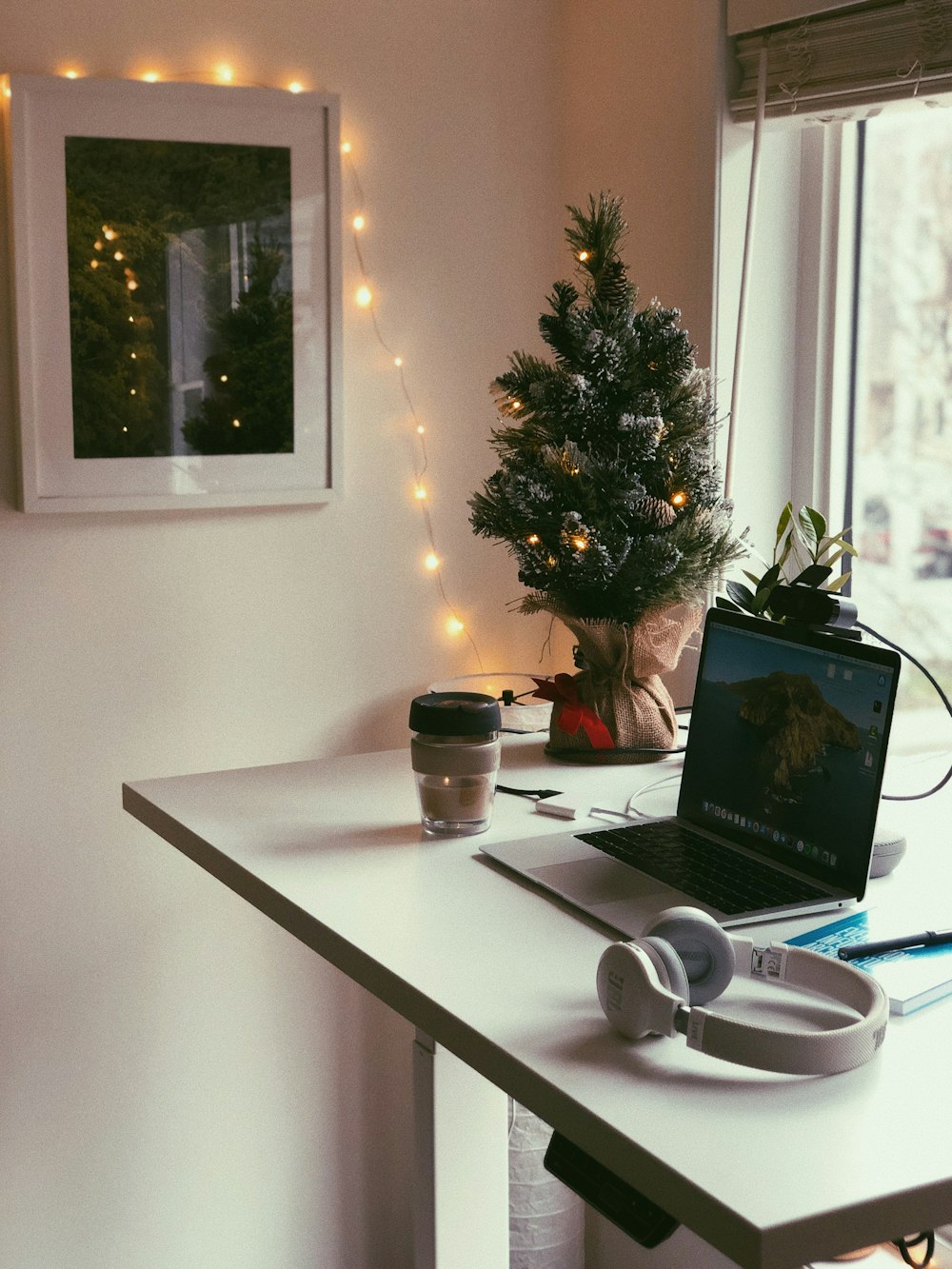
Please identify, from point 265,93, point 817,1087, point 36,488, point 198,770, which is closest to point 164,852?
point 198,770

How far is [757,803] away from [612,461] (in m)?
0.49

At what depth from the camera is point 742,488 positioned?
210 centimetres

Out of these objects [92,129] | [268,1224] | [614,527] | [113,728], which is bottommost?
[268,1224]

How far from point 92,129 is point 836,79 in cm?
102

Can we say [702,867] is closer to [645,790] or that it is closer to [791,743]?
[791,743]

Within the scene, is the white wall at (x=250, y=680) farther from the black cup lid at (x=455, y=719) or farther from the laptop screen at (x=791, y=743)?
the laptop screen at (x=791, y=743)

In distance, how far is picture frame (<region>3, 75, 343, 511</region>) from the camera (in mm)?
1967

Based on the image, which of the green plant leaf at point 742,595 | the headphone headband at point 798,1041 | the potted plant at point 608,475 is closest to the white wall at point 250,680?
the potted plant at point 608,475

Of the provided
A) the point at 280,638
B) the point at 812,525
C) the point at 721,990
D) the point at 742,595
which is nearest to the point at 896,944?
the point at 721,990

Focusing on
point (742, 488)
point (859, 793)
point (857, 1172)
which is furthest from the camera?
point (742, 488)

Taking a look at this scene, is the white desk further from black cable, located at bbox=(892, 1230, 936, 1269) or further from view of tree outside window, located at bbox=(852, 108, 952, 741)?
black cable, located at bbox=(892, 1230, 936, 1269)

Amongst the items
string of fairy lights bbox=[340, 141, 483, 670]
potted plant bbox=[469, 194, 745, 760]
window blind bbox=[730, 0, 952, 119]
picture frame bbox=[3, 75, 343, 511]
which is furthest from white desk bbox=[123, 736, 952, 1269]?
window blind bbox=[730, 0, 952, 119]

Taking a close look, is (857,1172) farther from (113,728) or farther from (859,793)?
(113,728)

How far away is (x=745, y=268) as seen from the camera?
6.57ft
